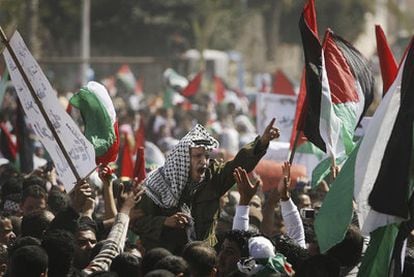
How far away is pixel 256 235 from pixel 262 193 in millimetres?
4255

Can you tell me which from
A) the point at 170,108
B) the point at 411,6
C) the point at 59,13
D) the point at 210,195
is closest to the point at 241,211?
the point at 210,195

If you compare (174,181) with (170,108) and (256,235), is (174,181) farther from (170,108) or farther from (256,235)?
(170,108)

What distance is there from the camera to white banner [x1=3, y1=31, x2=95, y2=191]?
9469mm

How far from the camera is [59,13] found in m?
43.9

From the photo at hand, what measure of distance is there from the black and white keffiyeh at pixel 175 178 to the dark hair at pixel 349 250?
1.38 meters

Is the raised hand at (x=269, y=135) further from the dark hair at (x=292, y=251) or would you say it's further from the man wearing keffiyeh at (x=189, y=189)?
the dark hair at (x=292, y=251)

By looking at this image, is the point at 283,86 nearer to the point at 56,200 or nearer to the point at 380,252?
the point at 56,200

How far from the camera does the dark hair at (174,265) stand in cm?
740

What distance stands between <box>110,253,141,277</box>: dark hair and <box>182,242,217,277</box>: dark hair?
293 mm

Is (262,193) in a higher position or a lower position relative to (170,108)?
higher

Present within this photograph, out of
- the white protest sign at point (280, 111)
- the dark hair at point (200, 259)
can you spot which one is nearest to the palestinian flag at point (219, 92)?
the white protest sign at point (280, 111)

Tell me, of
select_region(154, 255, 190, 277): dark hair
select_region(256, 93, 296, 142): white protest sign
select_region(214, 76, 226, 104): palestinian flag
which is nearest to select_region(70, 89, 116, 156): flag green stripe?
select_region(154, 255, 190, 277): dark hair

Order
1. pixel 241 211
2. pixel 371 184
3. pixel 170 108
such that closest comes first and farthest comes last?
pixel 371 184 < pixel 241 211 < pixel 170 108

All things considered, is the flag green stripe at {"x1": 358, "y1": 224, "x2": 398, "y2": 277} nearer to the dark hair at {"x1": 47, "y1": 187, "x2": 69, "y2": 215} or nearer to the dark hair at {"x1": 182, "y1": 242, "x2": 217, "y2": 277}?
the dark hair at {"x1": 182, "y1": 242, "x2": 217, "y2": 277}
